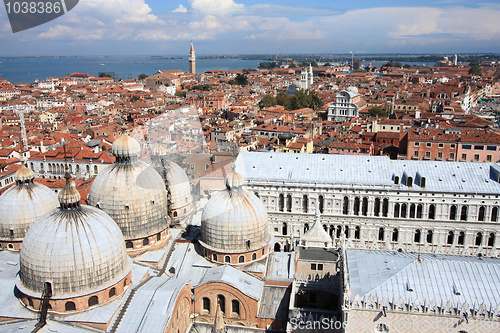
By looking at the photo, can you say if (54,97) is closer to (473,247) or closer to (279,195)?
(279,195)

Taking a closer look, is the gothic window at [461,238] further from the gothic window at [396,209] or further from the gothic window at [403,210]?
the gothic window at [396,209]

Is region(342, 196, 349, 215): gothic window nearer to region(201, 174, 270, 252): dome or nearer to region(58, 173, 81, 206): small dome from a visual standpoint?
region(201, 174, 270, 252): dome

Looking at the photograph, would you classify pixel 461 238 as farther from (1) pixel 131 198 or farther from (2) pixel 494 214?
(1) pixel 131 198

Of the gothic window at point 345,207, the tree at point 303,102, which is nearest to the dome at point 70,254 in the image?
the gothic window at point 345,207

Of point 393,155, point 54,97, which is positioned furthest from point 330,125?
point 54,97

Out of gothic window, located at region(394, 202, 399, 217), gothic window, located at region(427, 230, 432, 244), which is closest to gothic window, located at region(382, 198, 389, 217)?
gothic window, located at region(394, 202, 399, 217)

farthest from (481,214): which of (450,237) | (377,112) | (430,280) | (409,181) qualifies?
(377,112)
